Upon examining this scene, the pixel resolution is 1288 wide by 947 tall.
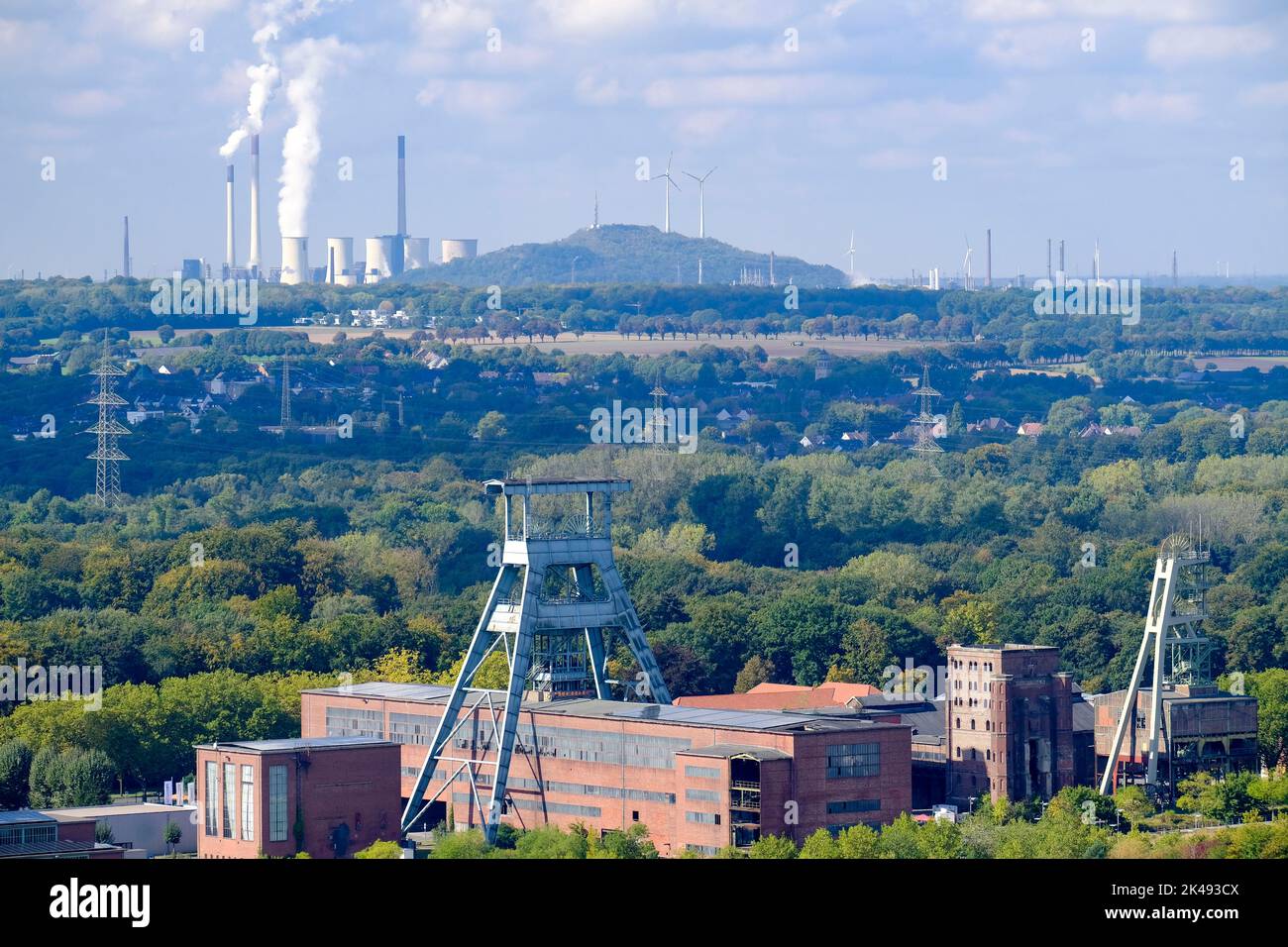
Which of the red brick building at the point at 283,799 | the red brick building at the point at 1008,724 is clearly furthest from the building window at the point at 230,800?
the red brick building at the point at 1008,724

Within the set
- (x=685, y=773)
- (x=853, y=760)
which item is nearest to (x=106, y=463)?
(x=685, y=773)

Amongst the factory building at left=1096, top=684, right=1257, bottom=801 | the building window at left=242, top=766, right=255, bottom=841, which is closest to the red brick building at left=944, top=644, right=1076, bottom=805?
the factory building at left=1096, top=684, right=1257, bottom=801

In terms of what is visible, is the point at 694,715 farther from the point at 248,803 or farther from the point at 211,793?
the point at 211,793

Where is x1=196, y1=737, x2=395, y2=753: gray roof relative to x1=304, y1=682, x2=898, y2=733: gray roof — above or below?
below

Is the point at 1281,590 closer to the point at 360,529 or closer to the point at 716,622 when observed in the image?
the point at 716,622

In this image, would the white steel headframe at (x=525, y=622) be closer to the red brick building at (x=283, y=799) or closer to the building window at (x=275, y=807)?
the red brick building at (x=283, y=799)

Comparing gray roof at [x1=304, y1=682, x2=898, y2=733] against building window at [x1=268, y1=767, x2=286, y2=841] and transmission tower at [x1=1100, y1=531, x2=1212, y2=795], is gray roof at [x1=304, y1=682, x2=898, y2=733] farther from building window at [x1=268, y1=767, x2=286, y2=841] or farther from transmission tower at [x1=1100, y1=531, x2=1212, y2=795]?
transmission tower at [x1=1100, y1=531, x2=1212, y2=795]
